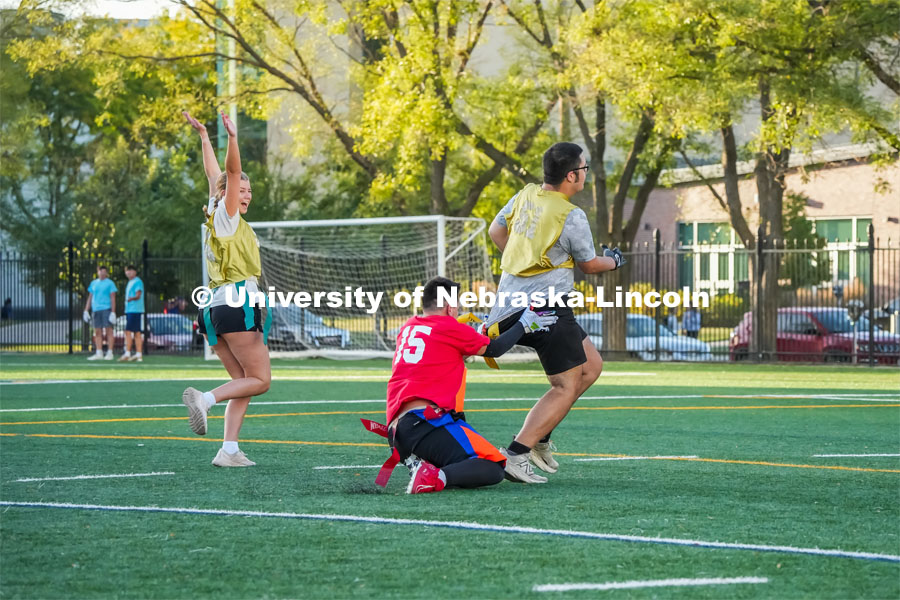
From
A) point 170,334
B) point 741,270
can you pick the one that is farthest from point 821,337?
point 170,334

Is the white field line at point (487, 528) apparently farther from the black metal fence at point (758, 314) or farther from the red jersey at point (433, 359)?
the black metal fence at point (758, 314)

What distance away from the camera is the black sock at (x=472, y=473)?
678 centimetres

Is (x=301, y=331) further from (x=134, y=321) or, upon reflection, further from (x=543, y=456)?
(x=543, y=456)

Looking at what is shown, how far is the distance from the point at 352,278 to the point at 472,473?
20545 mm

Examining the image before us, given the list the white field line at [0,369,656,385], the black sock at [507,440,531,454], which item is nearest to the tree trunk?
the white field line at [0,369,656,385]

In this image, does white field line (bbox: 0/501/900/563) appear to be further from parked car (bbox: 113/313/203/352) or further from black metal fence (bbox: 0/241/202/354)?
parked car (bbox: 113/313/203/352)

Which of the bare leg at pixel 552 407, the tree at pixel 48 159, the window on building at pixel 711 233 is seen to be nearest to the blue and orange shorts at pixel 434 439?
the bare leg at pixel 552 407

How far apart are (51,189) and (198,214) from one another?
405 inches

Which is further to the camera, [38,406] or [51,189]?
[51,189]

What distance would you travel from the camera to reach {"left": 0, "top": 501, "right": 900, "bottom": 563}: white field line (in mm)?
5031

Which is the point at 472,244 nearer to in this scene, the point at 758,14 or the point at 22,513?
the point at 758,14

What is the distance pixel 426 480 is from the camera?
6684 millimetres

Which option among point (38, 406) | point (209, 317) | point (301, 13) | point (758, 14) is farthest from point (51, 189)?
point (209, 317)

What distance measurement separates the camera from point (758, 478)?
7.40 metres
